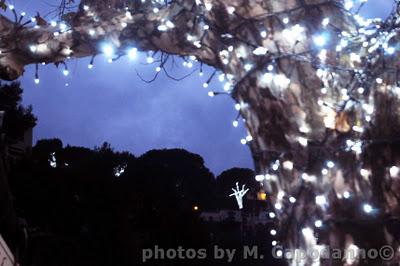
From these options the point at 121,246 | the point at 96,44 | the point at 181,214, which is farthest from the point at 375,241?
the point at 181,214

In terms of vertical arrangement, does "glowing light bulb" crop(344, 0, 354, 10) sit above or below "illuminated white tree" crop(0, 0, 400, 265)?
above

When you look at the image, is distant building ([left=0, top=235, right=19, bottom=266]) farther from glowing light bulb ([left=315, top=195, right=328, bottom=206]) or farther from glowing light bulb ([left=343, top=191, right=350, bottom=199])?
glowing light bulb ([left=343, top=191, right=350, bottom=199])

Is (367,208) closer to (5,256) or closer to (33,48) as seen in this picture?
(5,256)

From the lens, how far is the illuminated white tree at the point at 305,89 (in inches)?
→ 114

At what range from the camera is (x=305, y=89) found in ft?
9.95

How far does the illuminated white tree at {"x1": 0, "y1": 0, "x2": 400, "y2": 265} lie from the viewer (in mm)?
2887

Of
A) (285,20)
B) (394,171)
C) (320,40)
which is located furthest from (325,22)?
(394,171)

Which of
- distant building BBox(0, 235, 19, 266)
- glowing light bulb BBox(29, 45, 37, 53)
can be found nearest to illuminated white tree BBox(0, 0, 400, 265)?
glowing light bulb BBox(29, 45, 37, 53)

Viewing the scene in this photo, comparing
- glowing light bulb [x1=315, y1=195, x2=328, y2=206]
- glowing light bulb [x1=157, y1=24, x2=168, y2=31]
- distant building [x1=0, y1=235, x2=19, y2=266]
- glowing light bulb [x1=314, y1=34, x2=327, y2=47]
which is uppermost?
glowing light bulb [x1=157, y1=24, x2=168, y2=31]

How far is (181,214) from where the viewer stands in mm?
15117

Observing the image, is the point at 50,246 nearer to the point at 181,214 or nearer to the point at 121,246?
the point at 121,246

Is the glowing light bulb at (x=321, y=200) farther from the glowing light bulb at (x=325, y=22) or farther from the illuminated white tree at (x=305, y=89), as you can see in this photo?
the glowing light bulb at (x=325, y=22)

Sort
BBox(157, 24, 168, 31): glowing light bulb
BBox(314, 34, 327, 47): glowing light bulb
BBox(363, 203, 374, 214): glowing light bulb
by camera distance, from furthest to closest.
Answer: BBox(157, 24, 168, 31): glowing light bulb
BBox(314, 34, 327, 47): glowing light bulb
BBox(363, 203, 374, 214): glowing light bulb

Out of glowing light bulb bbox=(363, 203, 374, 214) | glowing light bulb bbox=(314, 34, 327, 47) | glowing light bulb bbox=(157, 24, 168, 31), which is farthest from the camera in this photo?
glowing light bulb bbox=(157, 24, 168, 31)
